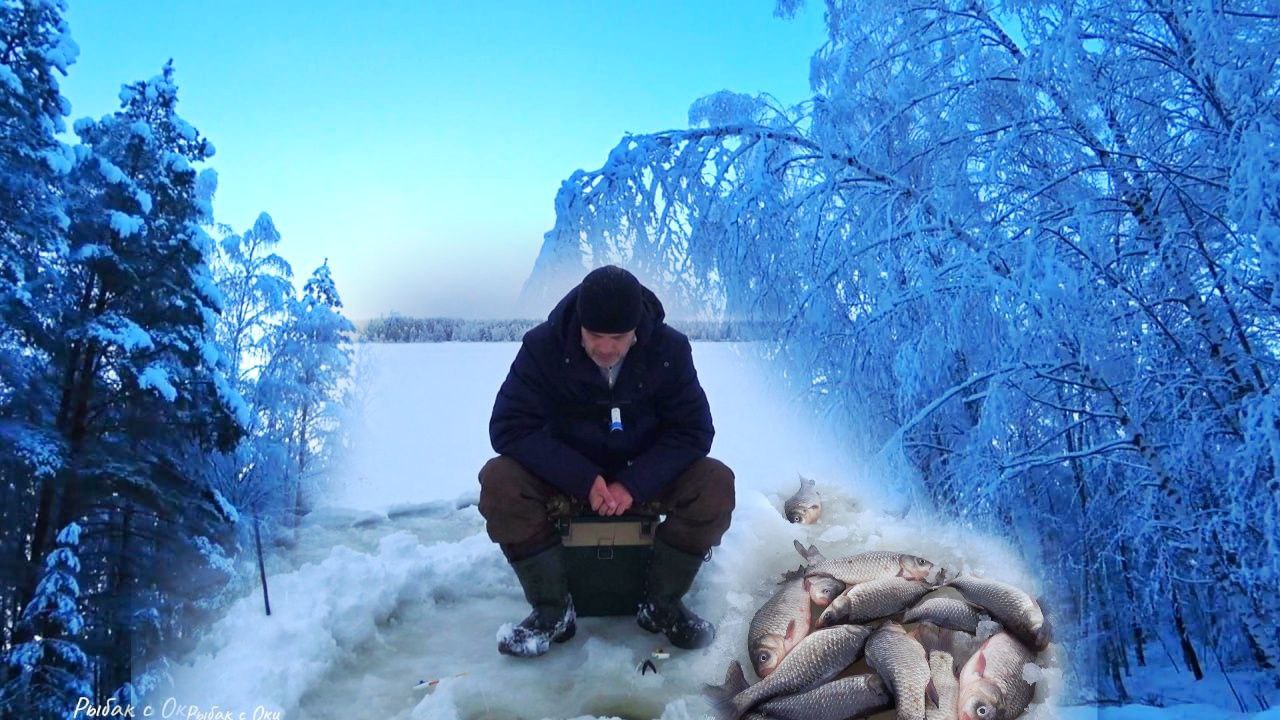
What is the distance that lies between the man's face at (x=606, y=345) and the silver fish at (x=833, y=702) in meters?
1.14

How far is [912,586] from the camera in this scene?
238 centimetres

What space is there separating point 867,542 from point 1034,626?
125cm

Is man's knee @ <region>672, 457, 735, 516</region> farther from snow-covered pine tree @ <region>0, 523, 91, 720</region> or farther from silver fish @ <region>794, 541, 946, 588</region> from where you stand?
snow-covered pine tree @ <region>0, 523, 91, 720</region>

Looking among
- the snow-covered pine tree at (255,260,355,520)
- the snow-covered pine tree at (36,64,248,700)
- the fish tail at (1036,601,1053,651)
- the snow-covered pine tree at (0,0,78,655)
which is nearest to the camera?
the fish tail at (1036,601,1053,651)

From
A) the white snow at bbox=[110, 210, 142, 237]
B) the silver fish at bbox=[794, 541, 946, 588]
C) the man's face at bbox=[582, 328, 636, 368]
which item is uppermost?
the white snow at bbox=[110, 210, 142, 237]

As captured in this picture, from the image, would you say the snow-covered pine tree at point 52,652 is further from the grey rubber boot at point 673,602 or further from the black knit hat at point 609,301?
the black knit hat at point 609,301

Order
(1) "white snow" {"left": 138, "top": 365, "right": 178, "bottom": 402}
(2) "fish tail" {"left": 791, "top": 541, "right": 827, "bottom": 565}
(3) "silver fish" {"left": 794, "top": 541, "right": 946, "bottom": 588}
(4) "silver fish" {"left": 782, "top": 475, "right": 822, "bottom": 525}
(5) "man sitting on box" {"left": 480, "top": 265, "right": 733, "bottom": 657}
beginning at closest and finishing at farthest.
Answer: (5) "man sitting on box" {"left": 480, "top": 265, "right": 733, "bottom": 657}, (3) "silver fish" {"left": 794, "top": 541, "right": 946, "bottom": 588}, (2) "fish tail" {"left": 791, "top": 541, "right": 827, "bottom": 565}, (4) "silver fish" {"left": 782, "top": 475, "right": 822, "bottom": 525}, (1) "white snow" {"left": 138, "top": 365, "right": 178, "bottom": 402}

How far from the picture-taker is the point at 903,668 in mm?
1926

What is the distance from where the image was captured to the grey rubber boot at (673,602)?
233 centimetres

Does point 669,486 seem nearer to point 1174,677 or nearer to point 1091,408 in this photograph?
point 1091,408

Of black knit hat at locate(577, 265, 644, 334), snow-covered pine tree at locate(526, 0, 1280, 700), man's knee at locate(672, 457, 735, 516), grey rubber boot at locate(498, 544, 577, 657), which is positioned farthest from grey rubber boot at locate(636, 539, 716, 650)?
snow-covered pine tree at locate(526, 0, 1280, 700)

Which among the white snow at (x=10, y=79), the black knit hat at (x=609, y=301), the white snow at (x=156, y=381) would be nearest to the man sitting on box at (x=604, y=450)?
the black knit hat at (x=609, y=301)

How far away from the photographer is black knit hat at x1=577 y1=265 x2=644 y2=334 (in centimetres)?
219

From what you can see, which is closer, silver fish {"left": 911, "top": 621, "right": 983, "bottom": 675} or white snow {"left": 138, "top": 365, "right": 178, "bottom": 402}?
silver fish {"left": 911, "top": 621, "right": 983, "bottom": 675}
